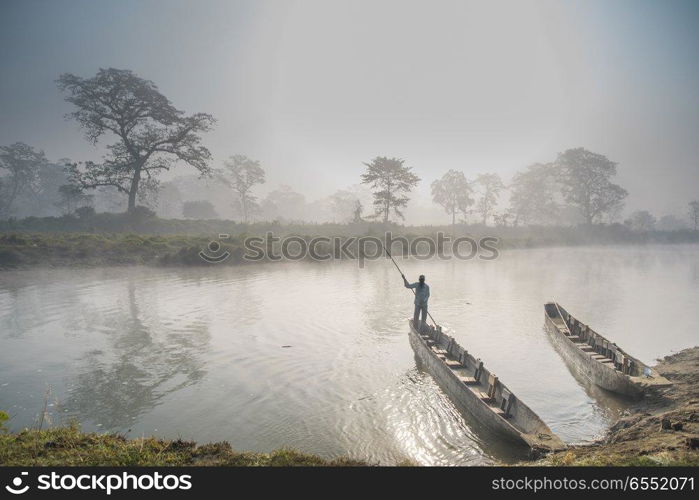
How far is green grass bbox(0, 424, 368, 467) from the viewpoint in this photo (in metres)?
5.23

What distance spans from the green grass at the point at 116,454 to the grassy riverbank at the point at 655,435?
3.63 m

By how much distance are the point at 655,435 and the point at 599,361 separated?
180 inches

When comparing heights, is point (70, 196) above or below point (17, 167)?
below

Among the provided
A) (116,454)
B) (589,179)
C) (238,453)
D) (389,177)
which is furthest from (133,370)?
(589,179)

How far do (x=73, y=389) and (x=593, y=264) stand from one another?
47.0 metres

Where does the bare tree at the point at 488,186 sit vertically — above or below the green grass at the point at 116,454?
above

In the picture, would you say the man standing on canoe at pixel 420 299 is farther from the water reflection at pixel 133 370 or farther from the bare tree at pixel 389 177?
the bare tree at pixel 389 177

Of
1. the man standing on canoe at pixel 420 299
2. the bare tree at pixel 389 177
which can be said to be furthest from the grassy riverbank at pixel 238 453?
the bare tree at pixel 389 177

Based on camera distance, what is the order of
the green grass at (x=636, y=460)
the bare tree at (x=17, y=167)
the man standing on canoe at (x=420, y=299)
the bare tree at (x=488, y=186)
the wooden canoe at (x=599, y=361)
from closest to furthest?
the green grass at (x=636, y=460), the wooden canoe at (x=599, y=361), the man standing on canoe at (x=420, y=299), the bare tree at (x=17, y=167), the bare tree at (x=488, y=186)

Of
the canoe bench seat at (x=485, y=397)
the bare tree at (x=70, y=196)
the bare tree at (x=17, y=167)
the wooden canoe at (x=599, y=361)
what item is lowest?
the canoe bench seat at (x=485, y=397)

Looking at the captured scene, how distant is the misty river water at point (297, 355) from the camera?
8.19 meters

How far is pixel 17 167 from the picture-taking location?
73.7 m

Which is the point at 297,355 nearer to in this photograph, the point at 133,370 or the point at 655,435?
the point at 133,370
